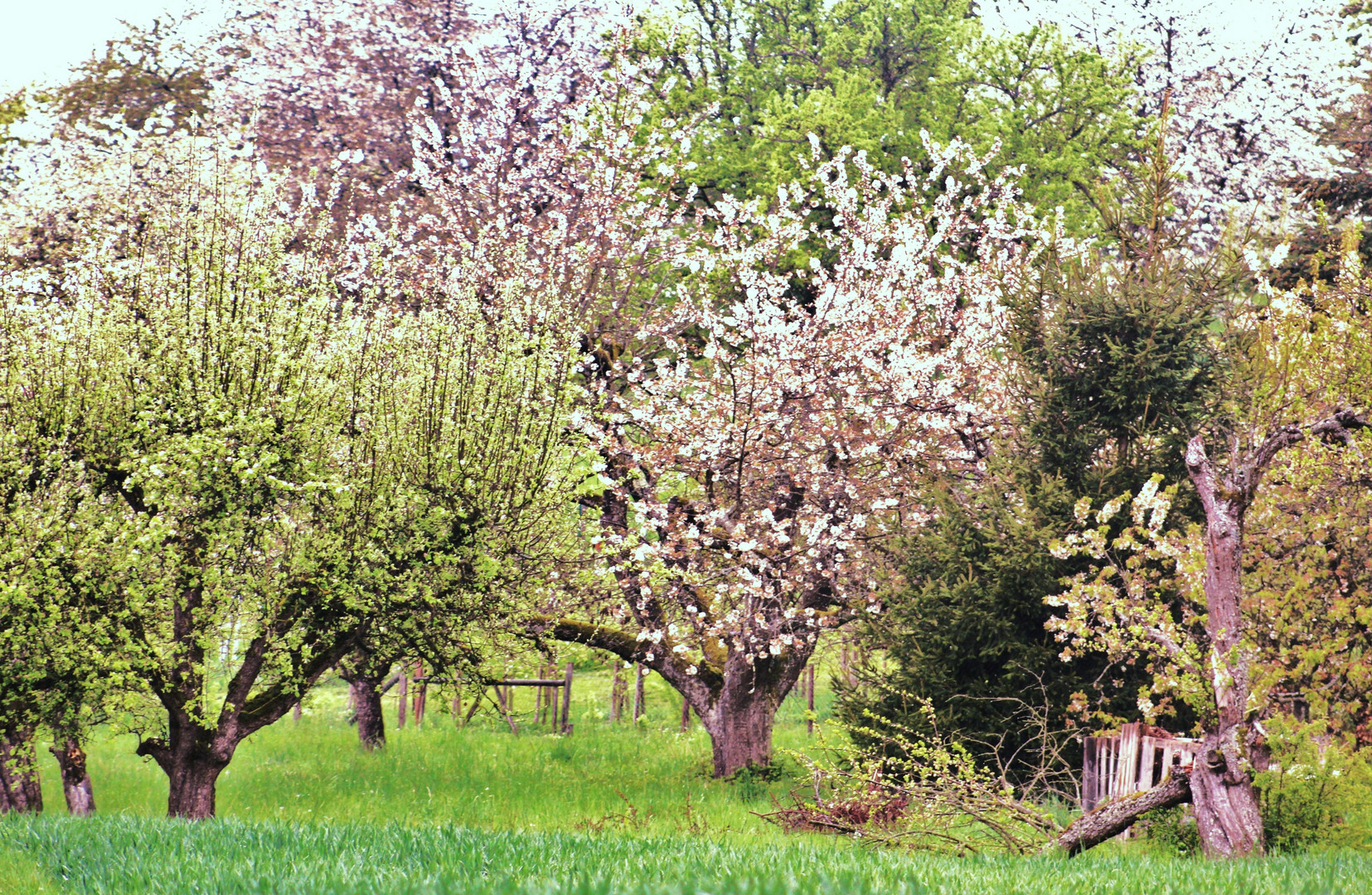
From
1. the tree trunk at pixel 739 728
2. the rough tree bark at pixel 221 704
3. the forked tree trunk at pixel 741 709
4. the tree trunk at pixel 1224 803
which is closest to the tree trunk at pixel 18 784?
the rough tree bark at pixel 221 704

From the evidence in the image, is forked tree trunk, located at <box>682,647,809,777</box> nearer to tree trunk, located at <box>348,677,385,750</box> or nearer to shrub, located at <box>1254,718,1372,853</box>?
tree trunk, located at <box>348,677,385,750</box>

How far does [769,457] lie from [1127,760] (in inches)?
225

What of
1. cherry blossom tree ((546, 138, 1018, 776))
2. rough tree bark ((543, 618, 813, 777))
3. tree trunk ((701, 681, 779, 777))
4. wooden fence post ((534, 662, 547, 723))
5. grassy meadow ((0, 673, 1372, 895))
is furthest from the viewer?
wooden fence post ((534, 662, 547, 723))

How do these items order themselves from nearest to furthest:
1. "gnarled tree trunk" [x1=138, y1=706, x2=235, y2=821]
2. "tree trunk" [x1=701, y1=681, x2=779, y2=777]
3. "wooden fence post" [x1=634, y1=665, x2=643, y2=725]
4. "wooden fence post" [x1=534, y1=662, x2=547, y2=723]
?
1. "gnarled tree trunk" [x1=138, y1=706, x2=235, y2=821]
2. "tree trunk" [x1=701, y1=681, x2=779, y2=777]
3. "wooden fence post" [x1=634, y1=665, x2=643, y2=725]
4. "wooden fence post" [x1=534, y1=662, x2=547, y2=723]

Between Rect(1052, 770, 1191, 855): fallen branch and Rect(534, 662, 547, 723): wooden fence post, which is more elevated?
Rect(1052, 770, 1191, 855): fallen branch

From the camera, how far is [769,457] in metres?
14.7

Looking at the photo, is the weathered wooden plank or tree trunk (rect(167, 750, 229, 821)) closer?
tree trunk (rect(167, 750, 229, 821))

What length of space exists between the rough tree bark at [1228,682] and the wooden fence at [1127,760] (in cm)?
159

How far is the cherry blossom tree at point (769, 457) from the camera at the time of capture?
14484 mm

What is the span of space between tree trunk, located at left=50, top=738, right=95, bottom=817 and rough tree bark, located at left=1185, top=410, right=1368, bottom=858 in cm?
1203

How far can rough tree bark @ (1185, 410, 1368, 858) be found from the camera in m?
8.53

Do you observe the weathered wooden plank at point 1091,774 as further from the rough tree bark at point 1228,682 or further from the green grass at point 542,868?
the green grass at point 542,868

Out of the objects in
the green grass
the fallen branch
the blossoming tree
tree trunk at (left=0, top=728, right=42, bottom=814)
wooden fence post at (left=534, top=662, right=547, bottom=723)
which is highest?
the blossoming tree

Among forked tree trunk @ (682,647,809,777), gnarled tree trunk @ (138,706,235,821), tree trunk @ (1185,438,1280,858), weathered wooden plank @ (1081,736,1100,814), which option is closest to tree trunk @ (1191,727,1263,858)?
tree trunk @ (1185,438,1280,858)
